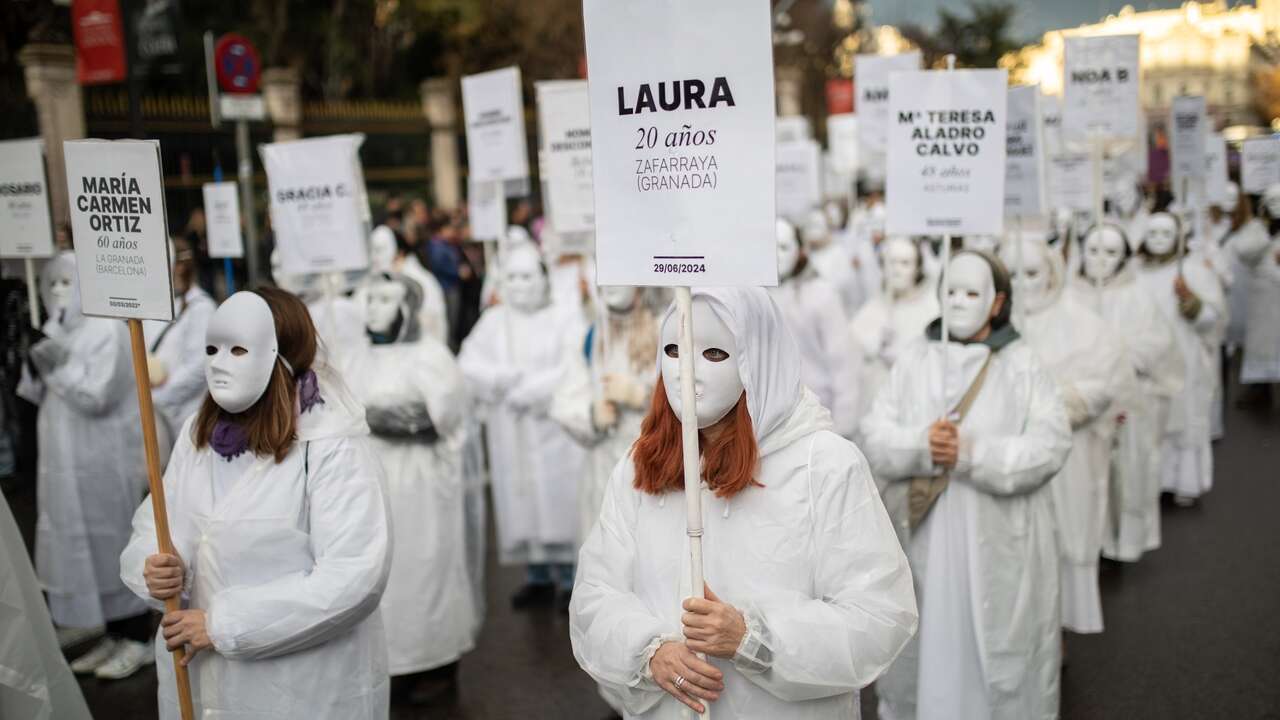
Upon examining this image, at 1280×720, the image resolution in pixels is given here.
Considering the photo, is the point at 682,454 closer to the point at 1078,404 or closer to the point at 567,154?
the point at 1078,404

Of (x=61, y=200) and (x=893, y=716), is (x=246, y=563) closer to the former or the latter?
(x=893, y=716)

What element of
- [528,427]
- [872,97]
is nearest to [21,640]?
[528,427]

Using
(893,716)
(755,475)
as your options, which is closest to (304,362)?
(755,475)

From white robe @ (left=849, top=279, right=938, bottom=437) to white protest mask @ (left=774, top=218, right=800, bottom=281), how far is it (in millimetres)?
825

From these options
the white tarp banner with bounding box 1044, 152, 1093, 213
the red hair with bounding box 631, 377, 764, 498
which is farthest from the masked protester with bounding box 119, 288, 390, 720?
the white tarp banner with bounding box 1044, 152, 1093, 213

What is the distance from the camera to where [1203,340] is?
1049 centimetres

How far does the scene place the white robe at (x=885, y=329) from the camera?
864cm

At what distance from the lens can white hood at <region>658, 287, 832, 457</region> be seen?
294cm

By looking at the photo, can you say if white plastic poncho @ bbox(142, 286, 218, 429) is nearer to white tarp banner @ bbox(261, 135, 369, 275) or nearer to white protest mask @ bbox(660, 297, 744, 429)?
white tarp banner @ bbox(261, 135, 369, 275)

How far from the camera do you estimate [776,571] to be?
9.63ft

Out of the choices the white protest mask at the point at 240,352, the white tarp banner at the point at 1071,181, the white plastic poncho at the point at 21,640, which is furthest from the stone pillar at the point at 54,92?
the white protest mask at the point at 240,352

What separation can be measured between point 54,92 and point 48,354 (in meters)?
9.85

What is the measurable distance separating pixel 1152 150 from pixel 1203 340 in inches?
226

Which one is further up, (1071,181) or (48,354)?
(1071,181)
